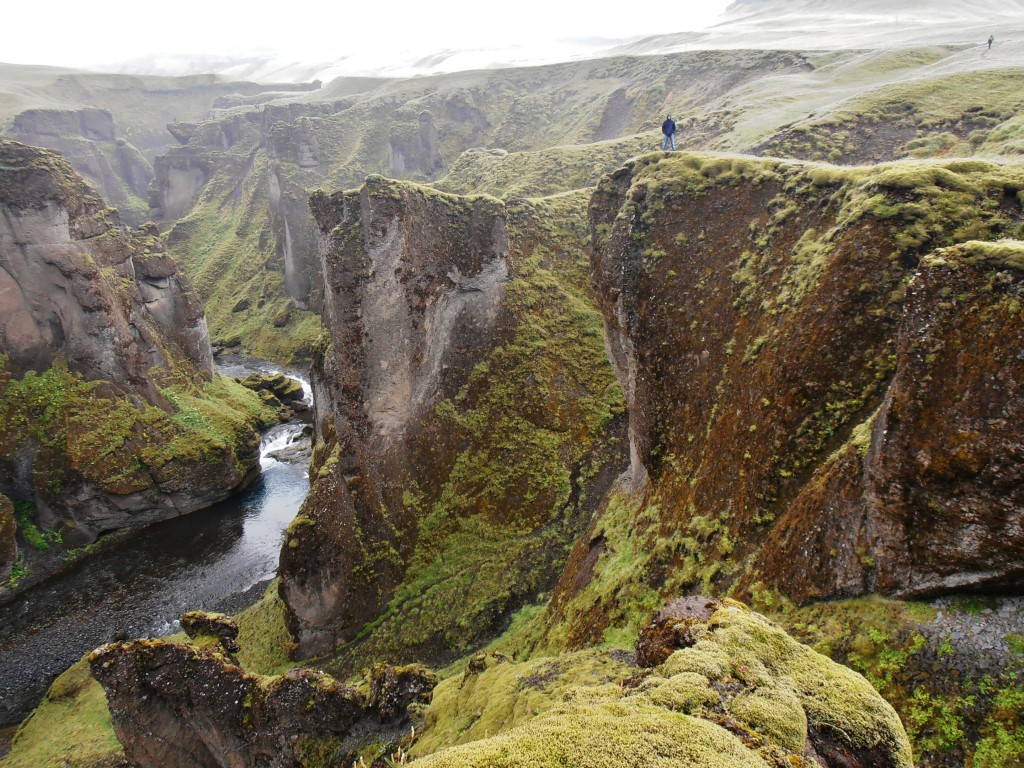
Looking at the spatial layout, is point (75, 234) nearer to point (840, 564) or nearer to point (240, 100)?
point (840, 564)

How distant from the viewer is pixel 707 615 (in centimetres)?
842

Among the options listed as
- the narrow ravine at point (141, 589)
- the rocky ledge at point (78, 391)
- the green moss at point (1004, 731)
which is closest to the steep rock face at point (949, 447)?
the green moss at point (1004, 731)

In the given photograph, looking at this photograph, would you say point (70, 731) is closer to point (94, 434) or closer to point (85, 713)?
point (85, 713)

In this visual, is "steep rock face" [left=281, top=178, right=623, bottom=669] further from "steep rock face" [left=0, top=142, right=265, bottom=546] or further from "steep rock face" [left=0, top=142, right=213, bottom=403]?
"steep rock face" [left=0, top=142, right=213, bottom=403]

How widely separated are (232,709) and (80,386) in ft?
120

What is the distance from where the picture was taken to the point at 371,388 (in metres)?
28.3

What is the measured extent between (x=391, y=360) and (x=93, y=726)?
2122 cm

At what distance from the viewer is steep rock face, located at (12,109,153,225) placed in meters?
132

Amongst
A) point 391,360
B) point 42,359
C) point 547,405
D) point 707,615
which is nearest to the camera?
point 707,615

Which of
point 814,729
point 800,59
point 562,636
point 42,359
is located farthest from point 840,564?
point 800,59

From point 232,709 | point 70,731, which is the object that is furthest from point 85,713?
point 232,709

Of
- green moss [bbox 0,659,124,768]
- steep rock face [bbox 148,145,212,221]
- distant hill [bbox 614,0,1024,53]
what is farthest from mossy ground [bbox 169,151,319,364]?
distant hill [bbox 614,0,1024,53]

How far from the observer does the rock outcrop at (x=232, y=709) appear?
1535 cm

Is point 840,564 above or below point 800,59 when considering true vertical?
below
